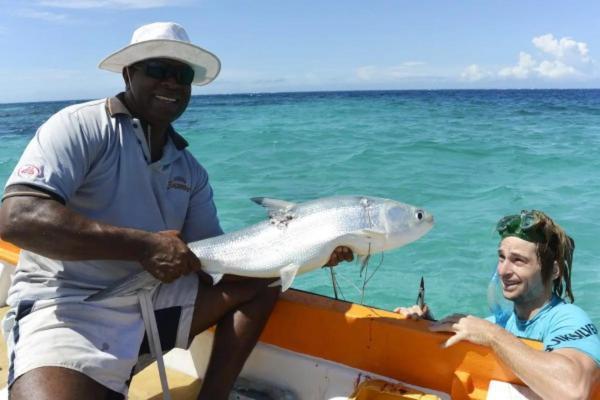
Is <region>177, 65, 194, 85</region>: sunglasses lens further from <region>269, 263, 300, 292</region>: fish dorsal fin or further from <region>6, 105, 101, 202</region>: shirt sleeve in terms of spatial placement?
<region>269, 263, 300, 292</region>: fish dorsal fin

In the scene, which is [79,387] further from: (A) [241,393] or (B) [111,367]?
(A) [241,393]

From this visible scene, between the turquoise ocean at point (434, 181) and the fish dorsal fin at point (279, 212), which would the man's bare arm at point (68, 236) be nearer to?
the fish dorsal fin at point (279, 212)

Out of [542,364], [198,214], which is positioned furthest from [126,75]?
[542,364]

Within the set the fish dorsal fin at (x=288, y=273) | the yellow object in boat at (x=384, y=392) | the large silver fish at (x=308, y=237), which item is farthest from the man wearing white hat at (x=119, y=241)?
the yellow object in boat at (x=384, y=392)

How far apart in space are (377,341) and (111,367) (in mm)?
1231

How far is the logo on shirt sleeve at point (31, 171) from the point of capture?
2355 millimetres

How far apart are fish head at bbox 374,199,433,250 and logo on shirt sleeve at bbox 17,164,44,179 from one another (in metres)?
1.44

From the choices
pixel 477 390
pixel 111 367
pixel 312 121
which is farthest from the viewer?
pixel 312 121

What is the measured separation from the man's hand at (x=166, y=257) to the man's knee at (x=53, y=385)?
19.9 inches

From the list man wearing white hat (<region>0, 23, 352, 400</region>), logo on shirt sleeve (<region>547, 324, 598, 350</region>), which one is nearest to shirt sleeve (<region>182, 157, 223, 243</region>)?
man wearing white hat (<region>0, 23, 352, 400</region>)

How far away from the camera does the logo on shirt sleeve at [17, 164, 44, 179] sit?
2.36 meters

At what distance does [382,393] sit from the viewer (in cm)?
269

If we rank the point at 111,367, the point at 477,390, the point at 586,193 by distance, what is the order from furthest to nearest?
the point at 586,193 < the point at 477,390 < the point at 111,367

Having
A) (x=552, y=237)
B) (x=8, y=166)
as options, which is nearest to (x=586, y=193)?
(x=552, y=237)
